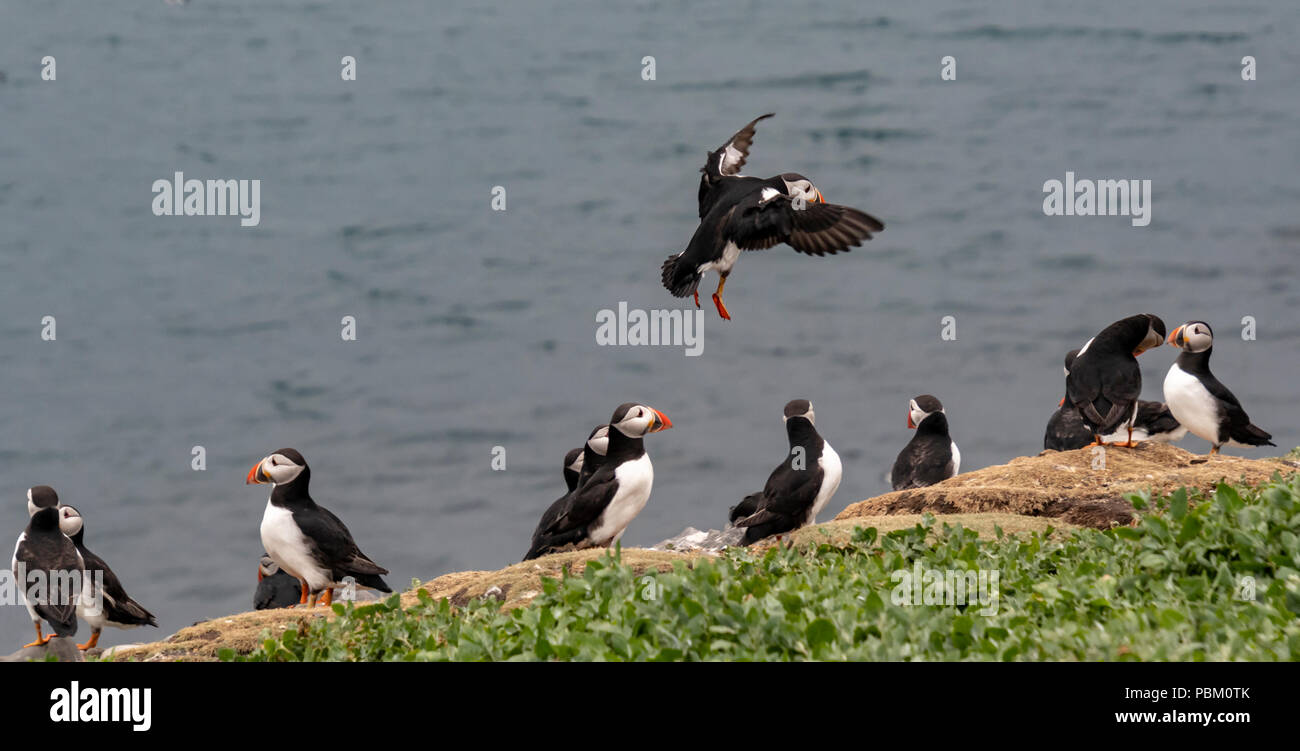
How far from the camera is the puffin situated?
10.5m

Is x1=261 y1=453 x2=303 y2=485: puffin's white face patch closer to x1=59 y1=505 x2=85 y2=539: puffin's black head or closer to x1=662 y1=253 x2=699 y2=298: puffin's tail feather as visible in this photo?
x1=59 y1=505 x2=85 y2=539: puffin's black head

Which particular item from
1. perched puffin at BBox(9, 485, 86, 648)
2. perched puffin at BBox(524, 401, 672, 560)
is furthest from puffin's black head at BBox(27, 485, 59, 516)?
perched puffin at BBox(524, 401, 672, 560)

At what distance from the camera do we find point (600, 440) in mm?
9984

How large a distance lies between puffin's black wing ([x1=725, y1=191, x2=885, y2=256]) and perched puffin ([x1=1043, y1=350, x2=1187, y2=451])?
162 inches

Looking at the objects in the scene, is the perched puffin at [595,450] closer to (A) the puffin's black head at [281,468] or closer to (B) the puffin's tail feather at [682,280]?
(B) the puffin's tail feather at [682,280]

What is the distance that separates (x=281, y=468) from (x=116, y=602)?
2.66 metres

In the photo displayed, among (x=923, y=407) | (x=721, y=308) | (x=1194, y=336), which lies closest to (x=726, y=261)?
(x=721, y=308)

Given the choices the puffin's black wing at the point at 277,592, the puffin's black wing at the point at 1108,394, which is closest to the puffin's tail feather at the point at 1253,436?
the puffin's black wing at the point at 1108,394

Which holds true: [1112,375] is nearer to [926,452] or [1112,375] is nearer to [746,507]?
[926,452]

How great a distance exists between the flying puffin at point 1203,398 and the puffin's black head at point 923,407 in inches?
104

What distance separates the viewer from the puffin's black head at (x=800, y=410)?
1073 cm
